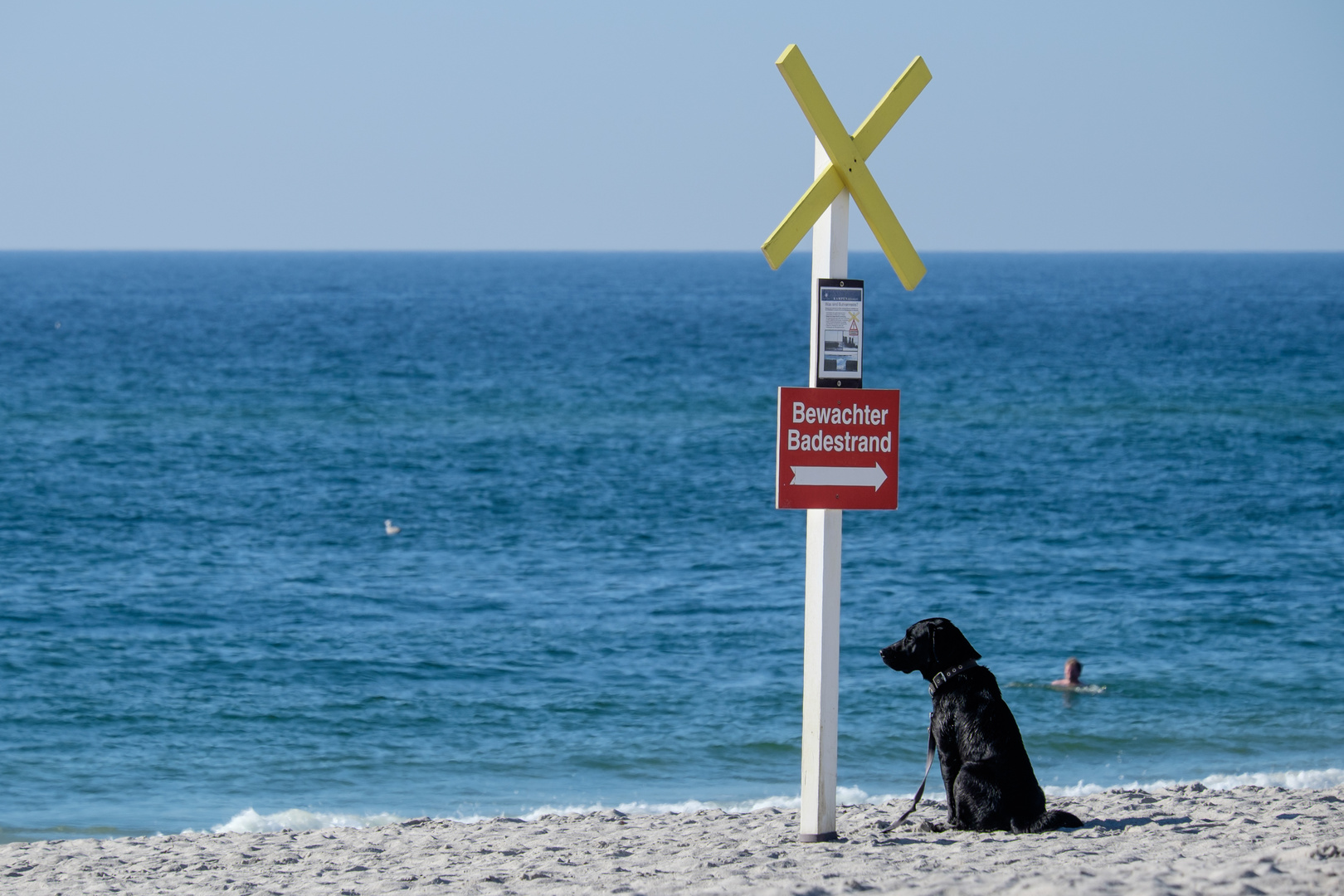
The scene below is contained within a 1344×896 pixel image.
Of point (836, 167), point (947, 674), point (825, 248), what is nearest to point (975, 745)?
point (947, 674)

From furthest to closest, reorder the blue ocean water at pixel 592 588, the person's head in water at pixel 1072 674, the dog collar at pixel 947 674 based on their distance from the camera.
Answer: the person's head in water at pixel 1072 674
the blue ocean water at pixel 592 588
the dog collar at pixel 947 674

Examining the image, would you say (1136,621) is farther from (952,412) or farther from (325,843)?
(952,412)

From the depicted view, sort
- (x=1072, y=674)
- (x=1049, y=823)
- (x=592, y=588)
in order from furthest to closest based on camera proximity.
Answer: (x=592, y=588)
(x=1072, y=674)
(x=1049, y=823)

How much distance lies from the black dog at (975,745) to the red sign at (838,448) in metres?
1.00

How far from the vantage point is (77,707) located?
612 inches

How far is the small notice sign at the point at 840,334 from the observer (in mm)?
6445

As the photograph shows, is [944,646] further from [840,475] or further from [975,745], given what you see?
[840,475]

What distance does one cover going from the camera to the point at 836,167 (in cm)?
649

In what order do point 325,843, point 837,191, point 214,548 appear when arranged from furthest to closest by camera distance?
1. point 214,548
2. point 325,843
3. point 837,191

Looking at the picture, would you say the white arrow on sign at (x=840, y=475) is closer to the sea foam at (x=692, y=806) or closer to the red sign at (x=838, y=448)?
the red sign at (x=838, y=448)

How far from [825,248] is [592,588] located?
15384 mm

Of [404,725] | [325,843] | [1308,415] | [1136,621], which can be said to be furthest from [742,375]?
[325,843]

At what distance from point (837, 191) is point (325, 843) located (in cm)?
522

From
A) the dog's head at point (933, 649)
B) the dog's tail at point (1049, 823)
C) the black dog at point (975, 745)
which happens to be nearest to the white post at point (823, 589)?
the black dog at point (975, 745)
